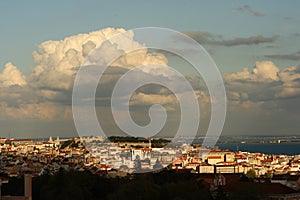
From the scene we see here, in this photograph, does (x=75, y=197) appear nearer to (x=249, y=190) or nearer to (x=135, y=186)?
(x=135, y=186)

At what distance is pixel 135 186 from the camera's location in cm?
1947

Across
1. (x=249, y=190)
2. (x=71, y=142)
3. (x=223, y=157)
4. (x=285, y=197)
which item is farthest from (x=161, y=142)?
(x=249, y=190)

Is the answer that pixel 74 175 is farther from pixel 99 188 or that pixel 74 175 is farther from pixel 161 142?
pixel 161 142

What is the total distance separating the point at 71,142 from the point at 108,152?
29519 mm

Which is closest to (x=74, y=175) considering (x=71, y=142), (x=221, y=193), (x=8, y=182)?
(x=8, y=182)

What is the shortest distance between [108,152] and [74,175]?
5559 centimetres

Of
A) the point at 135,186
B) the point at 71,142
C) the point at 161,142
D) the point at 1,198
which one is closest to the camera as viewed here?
the point at 1,198

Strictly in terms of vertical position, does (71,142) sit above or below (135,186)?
above

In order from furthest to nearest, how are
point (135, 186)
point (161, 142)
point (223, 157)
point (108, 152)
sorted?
point (161, 142)
point (108, 152)
point (223, 157)
point (135, 186)

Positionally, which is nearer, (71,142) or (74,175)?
(74,175)

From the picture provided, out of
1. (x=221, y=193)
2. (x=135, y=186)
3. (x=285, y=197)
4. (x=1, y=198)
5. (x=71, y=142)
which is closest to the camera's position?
(x=1, y=198)

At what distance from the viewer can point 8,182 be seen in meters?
22.6

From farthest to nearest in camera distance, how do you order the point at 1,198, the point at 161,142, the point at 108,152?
the point at 161,142
the point at 108,152
the point at 1,198

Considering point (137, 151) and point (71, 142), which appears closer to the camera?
point (137, 151)
